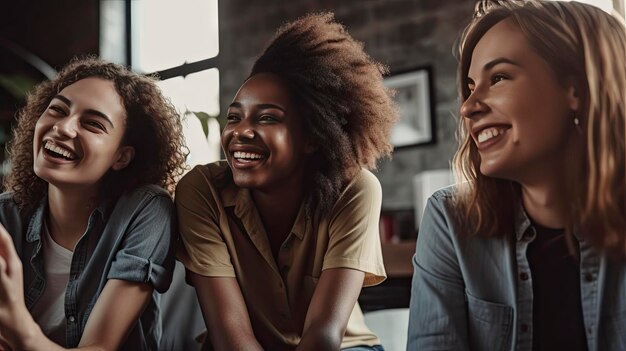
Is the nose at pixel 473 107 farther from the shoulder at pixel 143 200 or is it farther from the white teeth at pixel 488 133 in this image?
the shoulder at pixel 143 200

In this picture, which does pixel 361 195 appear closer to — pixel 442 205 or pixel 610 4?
pixel 442 205

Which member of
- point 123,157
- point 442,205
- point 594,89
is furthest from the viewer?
point 123,157

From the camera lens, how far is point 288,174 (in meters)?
0.83

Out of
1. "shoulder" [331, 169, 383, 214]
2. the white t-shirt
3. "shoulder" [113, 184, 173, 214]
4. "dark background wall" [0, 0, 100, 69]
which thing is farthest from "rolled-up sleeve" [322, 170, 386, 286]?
"dark background wall" [0, 0, 100, 69]

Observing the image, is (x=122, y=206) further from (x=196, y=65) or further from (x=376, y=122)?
(x=376, y=122)

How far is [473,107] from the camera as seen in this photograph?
0.70m

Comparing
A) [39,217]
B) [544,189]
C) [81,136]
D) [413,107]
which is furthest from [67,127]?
[544,189]

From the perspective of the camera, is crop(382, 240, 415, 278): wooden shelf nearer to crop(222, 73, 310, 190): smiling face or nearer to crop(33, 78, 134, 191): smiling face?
crop(222, 73, 310, 190): smiling face

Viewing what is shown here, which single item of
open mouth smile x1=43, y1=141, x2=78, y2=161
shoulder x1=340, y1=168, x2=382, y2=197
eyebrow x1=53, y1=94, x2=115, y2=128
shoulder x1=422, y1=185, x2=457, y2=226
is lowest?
shoulder x1=422, y1=185, x2=457, y2=226

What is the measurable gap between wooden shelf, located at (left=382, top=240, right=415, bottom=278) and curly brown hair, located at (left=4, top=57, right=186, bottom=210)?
1.02ft

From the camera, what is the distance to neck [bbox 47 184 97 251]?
845 mm

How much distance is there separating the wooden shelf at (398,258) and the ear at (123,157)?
36 centimetres

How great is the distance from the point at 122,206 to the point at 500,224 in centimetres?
47

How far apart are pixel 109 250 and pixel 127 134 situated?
0.15 meters
